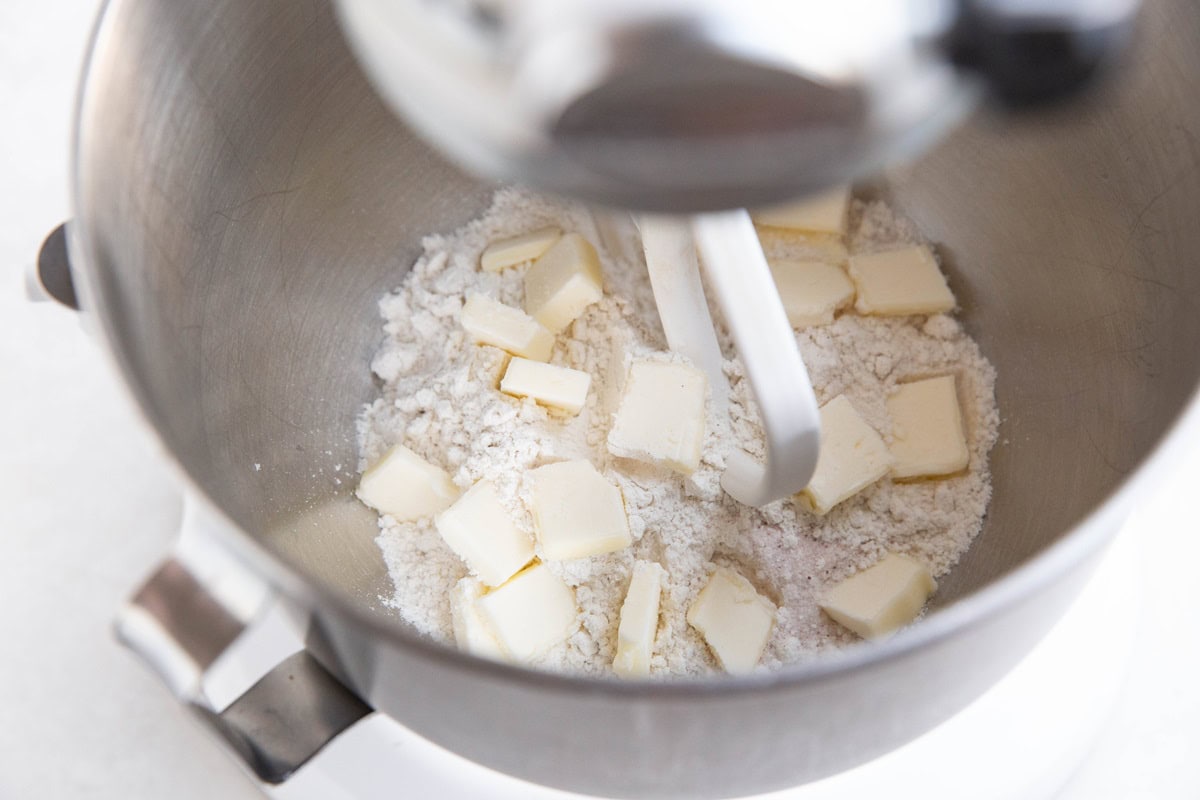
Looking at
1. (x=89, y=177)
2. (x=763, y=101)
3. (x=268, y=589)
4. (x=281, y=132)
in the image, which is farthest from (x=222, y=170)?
(x=763, y=101)

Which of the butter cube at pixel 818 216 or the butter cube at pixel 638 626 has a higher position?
the butter cube at pixel 818 216

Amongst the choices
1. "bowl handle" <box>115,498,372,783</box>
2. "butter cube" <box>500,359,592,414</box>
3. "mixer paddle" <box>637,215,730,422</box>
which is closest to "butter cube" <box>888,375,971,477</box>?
"mixer paddle" <box>637,215,730,422</box>

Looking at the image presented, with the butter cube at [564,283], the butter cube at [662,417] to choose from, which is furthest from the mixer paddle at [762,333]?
the butter cube at [564,283]

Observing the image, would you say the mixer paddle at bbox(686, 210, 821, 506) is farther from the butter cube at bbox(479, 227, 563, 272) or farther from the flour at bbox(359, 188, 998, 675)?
the butter cube at bbox(479, 227, 563, 272)

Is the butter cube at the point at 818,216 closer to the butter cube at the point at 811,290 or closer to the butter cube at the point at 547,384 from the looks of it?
the butter cube at the point at 811,290

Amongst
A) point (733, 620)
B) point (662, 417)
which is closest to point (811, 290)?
point (662, 417)

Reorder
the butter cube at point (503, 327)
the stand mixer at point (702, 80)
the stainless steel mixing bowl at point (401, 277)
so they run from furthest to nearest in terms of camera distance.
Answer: the butter cube at point (503, 327)
the stainless steel mixing bowl at point (401, 277)
the stand mixer at point (702, 80)

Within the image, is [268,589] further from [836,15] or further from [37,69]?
[37,69]
